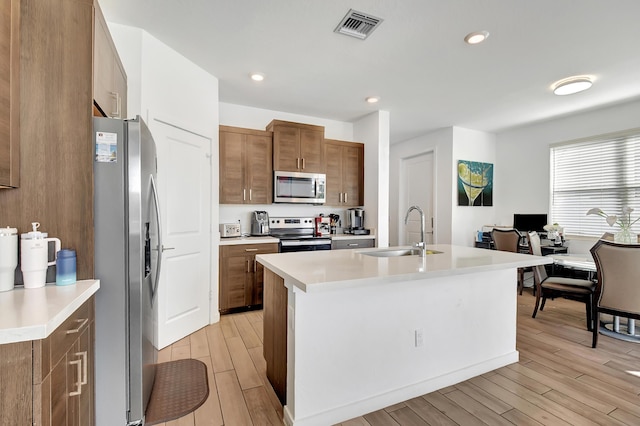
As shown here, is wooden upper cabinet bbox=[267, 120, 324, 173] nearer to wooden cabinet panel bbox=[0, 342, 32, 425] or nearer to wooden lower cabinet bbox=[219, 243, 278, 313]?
wooden lower cabinet bbox=[219, 243, 278, 313]

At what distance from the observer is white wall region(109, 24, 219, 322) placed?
247 cm

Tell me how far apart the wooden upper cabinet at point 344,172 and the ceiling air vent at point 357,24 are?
79.0 inches

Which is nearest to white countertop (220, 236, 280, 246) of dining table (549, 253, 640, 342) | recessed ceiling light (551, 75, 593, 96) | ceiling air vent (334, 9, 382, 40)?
ceiling air vent (334, 9, 382, 40)

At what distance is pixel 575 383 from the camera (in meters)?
2.14

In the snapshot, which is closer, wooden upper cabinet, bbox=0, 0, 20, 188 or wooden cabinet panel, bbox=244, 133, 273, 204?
wooden upper cabinet, bbox=0, 0, 20, 188

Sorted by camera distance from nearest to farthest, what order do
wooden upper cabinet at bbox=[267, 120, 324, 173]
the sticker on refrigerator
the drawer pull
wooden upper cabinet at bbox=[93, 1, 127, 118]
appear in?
the drawer pull
the sticker on refrigerator
wooden upper cabinet at bbox=[93, 1, 127, 118]
wooden upper cabinet at bbox=[267, 120, 324, 173]

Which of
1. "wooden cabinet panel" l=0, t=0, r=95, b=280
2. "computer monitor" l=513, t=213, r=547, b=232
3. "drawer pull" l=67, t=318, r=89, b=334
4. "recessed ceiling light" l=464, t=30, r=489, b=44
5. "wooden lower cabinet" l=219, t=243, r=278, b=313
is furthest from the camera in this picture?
"computer monitor" l=513, t=213, r=547, b=232

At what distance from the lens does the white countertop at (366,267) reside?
149cm

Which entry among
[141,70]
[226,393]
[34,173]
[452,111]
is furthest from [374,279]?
[452,111]

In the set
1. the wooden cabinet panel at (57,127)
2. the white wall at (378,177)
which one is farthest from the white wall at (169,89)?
the white wall at (378,177)

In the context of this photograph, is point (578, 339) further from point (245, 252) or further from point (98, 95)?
point (98, 95)

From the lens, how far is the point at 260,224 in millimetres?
4031

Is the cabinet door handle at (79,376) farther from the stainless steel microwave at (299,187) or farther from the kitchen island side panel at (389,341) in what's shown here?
the stainless steel microwave at (299,187)

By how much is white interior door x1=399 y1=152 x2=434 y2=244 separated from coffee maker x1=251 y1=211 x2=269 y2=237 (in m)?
3.13
